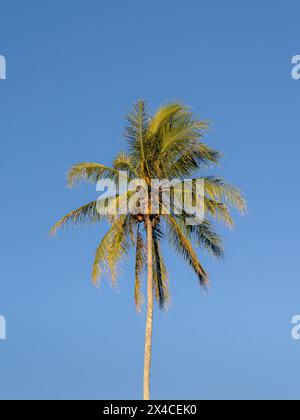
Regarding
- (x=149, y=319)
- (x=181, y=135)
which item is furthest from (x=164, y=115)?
(x=149, y=319)

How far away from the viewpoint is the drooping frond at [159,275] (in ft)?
126

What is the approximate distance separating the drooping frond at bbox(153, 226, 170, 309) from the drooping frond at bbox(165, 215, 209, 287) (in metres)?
0.78

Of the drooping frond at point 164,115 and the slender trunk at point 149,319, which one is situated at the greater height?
the drooping frond at point 164,115

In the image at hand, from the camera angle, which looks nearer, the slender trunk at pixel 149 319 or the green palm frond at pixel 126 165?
the slender trunk at pixel 149 319

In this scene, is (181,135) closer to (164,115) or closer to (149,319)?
(164,115)

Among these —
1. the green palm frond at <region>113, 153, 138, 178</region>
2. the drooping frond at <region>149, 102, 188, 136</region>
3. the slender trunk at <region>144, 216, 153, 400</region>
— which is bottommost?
the slender trunk at <region>144, 216, 153, 400</region>

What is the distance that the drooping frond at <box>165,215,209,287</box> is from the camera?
3691 cm

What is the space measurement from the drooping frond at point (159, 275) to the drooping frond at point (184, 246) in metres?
0.78

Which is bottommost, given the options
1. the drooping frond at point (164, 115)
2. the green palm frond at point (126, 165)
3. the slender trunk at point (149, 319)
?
the slender trunk at point (149, 319)
